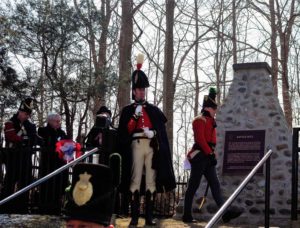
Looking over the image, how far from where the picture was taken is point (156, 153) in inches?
292

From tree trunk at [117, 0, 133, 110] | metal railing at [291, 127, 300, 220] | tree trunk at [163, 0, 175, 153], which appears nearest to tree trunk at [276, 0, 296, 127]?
tree trunk at [163, 0, 175, 153]

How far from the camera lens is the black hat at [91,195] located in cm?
313

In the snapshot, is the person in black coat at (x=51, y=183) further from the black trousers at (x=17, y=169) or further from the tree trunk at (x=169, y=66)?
the tree trunk at (x=169, y=66)

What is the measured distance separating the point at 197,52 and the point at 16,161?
773 inches

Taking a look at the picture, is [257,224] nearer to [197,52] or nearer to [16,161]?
[16,161]

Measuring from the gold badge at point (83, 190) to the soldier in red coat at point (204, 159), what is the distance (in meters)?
4.98

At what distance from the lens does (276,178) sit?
974cm

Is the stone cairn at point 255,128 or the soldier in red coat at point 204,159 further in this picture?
the stone cairn at point 255,128

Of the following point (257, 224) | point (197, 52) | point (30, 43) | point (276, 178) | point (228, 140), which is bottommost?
point (257, 224)

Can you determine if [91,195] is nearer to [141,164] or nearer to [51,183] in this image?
[141,164]

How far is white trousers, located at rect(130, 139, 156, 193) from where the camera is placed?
7.41 metres

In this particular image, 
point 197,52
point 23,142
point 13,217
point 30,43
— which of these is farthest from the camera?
point 197,52

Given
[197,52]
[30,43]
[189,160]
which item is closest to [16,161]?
[189,160]

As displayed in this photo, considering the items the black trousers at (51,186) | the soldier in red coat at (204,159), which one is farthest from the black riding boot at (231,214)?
the black trousers at (51,186)
